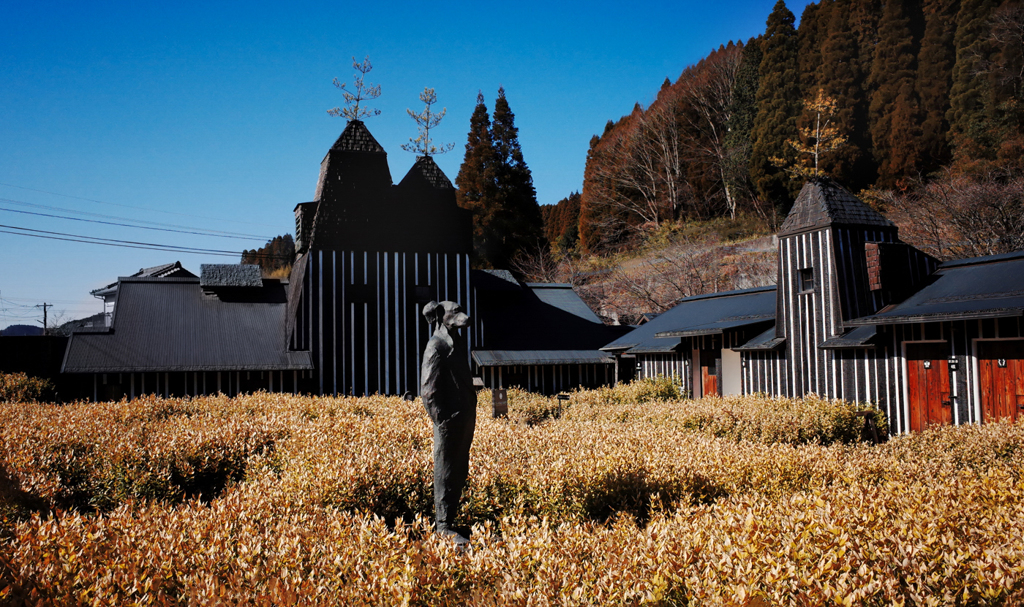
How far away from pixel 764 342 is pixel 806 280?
189cm

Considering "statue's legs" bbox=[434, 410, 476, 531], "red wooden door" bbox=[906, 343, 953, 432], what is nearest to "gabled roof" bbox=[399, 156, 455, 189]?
"red wooden door" bbox=[906, 343, 953, 432]

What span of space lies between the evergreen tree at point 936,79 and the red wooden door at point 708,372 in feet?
72.6

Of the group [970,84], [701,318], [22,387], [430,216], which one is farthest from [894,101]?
[22,387]

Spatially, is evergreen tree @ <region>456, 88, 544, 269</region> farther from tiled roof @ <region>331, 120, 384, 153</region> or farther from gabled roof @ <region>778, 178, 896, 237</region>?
gabled roof @ <region>778, 178, 896, 237</region>

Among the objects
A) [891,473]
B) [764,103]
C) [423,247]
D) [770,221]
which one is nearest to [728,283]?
[770,221]

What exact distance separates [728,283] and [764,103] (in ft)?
46.0

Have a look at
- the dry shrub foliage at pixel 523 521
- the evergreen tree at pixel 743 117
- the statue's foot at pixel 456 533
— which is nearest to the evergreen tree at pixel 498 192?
the evergreen tree at pixel 743 117

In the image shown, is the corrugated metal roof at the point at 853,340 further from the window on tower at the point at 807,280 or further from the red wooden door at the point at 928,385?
the window on tower at the point at 807,280

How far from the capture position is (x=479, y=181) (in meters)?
42.5

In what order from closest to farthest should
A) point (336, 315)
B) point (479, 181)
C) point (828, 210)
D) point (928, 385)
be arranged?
1. point (928, 385)
2. point (828, 210)
3. point (336, 315)
4. point (479, 181)

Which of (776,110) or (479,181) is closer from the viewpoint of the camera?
(776,110)

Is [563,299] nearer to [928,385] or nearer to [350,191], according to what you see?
[350,191]

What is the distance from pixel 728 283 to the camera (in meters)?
30.8

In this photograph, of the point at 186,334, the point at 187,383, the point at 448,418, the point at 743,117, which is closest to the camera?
the point at 448,418
